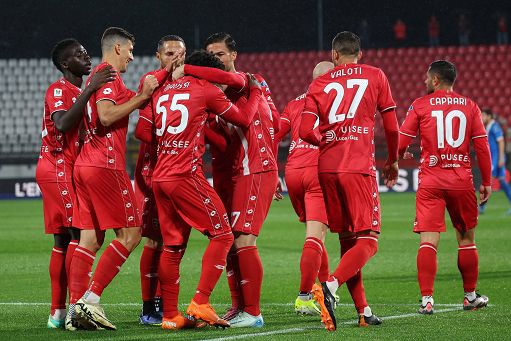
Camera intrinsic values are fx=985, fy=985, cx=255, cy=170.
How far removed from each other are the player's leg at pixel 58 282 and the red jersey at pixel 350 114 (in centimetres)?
204

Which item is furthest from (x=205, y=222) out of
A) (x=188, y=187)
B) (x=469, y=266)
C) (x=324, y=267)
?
(x=469, y=266)

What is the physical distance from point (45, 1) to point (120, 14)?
2438mm

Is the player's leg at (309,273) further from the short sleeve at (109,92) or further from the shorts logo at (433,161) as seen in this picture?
the short sleeve at (109,92)

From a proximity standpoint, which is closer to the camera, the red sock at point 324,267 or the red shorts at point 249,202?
the red shorts at point 249,202

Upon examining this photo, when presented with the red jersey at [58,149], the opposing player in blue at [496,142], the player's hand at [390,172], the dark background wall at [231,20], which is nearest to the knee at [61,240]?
the red jersey at [58,149]

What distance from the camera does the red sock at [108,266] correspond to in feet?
22.5

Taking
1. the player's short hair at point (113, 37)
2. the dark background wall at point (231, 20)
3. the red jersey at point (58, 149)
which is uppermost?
the dark background wall at point (231, 20)

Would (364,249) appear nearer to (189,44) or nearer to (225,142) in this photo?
(225,142)

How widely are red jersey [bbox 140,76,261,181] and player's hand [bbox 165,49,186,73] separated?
0.37 m

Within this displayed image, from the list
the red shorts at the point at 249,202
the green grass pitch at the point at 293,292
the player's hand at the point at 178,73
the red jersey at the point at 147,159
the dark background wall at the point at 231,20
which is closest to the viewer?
the green grass pitch at the point at 293,292

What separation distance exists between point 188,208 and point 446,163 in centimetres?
237

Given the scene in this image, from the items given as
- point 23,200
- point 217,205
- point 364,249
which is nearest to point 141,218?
point 217,205

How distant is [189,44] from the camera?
99.9 feet

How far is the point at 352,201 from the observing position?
6.84 metres
